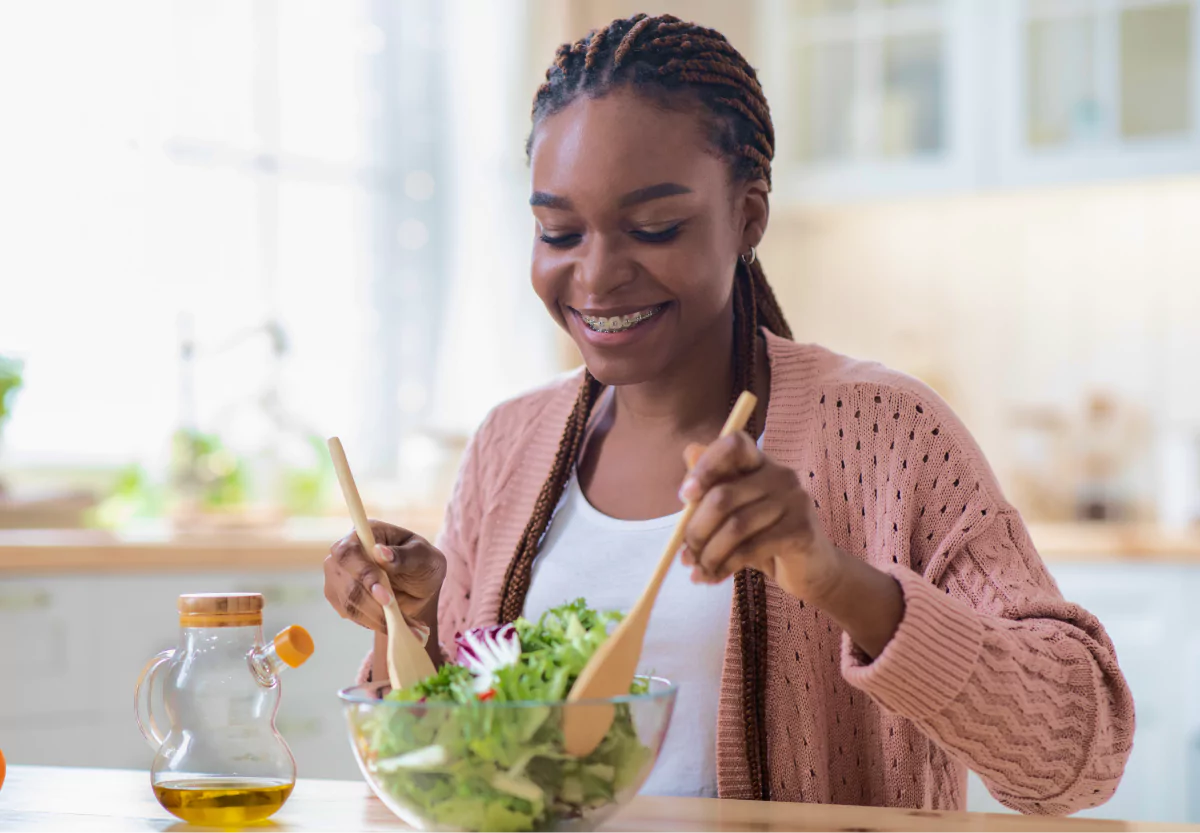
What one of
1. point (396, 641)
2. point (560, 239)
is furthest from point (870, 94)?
point (396, 641)

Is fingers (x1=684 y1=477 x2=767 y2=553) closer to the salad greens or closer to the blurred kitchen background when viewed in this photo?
the salad greens

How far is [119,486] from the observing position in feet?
10.3

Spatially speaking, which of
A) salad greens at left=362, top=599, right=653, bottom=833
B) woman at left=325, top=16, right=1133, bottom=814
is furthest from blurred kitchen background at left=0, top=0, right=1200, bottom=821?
salad greens at left=362, top=599, right=653, bottom=833

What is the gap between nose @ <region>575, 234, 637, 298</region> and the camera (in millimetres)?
1230

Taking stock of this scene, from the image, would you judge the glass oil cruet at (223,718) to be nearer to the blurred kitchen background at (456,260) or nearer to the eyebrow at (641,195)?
the eyebrow at (641,195)

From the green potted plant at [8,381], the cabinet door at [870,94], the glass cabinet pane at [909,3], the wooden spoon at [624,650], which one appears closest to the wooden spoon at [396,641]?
the wooden spoon at [624,650]

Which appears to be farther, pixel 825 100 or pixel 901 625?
pixel 825 100

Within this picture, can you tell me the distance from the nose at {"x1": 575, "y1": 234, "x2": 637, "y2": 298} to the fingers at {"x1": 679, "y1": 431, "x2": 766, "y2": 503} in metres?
0.39

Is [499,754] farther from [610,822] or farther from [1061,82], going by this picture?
[1061,82]

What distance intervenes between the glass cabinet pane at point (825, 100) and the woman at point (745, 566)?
2.15 metres

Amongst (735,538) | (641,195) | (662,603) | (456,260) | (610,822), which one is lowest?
(610,822)

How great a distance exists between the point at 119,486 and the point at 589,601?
206cm

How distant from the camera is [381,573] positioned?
1.10 m

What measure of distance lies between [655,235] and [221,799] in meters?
0.59
